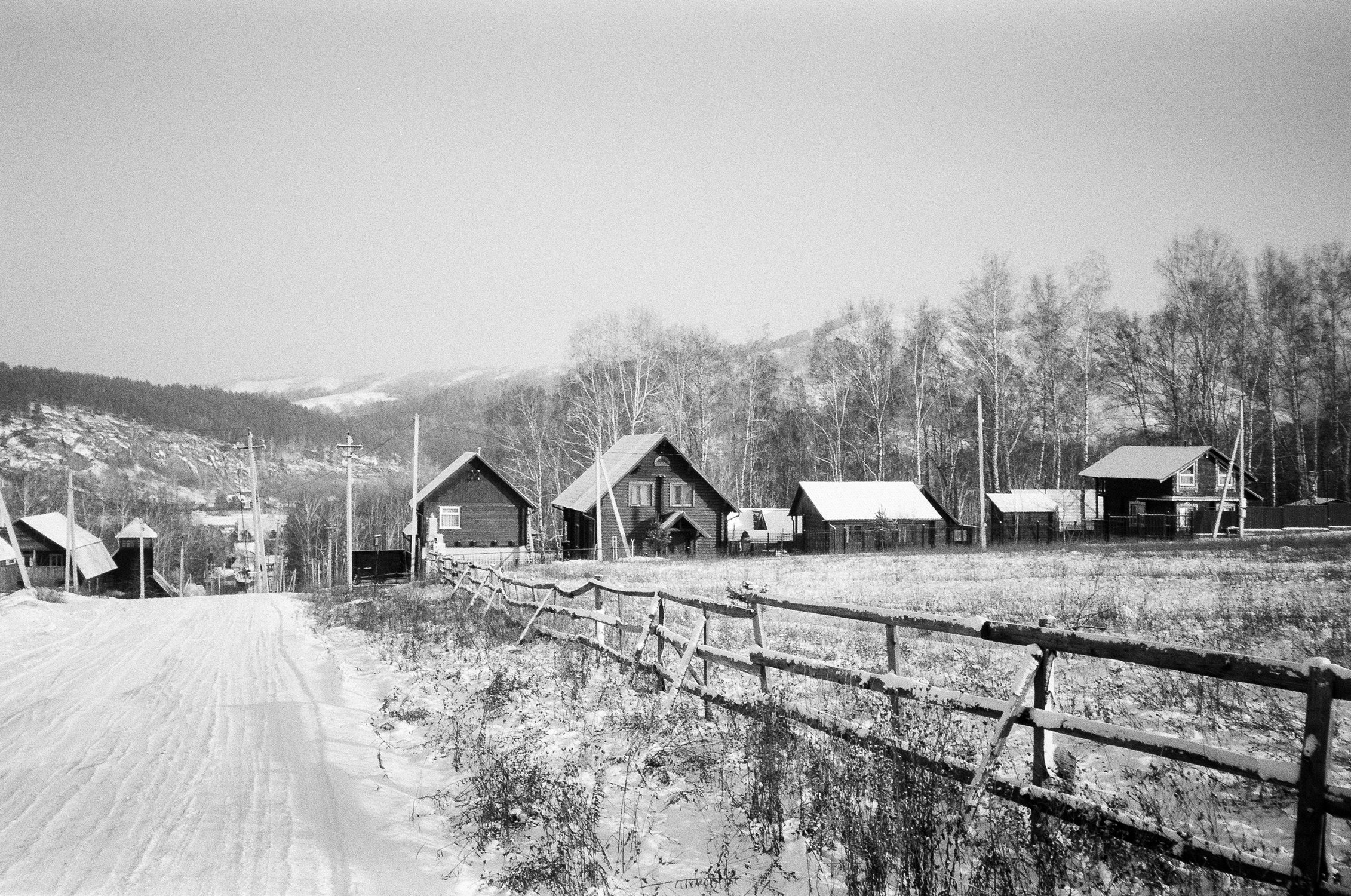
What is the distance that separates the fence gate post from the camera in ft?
11.0

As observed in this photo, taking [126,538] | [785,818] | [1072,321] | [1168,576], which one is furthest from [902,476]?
[126,538]

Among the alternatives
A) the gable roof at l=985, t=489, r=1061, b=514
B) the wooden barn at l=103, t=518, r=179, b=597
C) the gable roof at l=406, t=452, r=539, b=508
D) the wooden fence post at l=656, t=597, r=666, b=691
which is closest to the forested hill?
the wooden barn at l=103, t=518, r=179, b=597

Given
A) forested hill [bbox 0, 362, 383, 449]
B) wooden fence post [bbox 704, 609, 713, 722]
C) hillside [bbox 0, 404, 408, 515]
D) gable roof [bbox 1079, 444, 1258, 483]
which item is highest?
forested hill [bbox 0, 362, 383, 449]

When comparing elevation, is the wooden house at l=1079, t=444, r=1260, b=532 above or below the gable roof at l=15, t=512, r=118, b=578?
above

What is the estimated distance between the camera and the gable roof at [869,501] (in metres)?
45.3

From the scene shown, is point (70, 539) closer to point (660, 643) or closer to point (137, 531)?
point (137, 531)

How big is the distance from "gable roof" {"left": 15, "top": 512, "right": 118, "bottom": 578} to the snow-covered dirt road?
50.8 m

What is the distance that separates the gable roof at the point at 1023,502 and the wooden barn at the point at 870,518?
10.0 ft

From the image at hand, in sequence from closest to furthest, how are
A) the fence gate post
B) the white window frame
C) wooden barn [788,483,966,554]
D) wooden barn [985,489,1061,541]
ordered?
1. the fence gate post
2. the white window frame
3. wooden barn [788,483,966,554]
4. wooden barn [985,489,1061,541]

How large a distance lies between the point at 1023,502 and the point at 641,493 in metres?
25.0

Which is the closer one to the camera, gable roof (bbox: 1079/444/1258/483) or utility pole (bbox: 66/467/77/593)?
utility pole (bbox: 66/467/77/593)

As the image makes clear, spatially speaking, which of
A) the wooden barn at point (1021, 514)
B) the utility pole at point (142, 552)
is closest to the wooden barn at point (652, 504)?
the wooden barn at point (1021, 514)

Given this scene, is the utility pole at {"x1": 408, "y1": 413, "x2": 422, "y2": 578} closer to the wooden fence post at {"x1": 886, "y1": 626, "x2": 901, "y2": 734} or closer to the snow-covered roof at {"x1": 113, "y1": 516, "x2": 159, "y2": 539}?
the wooden fence post at {"x1": 886, "y1": 626, "x2": 901, "y2": 734}

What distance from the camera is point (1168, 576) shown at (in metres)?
18.4
